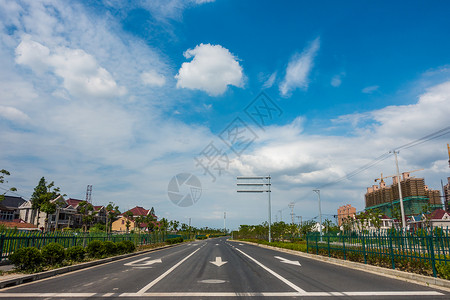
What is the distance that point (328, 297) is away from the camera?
7223 mm

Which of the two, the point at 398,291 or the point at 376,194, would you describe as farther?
the point at 376,194

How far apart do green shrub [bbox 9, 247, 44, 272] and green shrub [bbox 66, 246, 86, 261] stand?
2.34 meters

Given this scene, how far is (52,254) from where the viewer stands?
488 inches

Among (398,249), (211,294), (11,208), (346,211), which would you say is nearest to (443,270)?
(398,249)

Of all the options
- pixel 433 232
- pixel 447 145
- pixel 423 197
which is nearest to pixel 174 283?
pixel 433 232

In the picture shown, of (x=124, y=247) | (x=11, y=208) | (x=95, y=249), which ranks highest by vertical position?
(x=11, y=208)

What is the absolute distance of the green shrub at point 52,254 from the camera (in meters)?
12.1

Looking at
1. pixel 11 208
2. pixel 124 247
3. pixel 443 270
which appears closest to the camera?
pixel 443 270

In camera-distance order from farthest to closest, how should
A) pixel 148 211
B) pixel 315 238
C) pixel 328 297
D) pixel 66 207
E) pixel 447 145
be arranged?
1. pixel 148 211
2. pixel 447 145
3. pixel 66 207
4. pixel 315 238
5. pixel 328 297

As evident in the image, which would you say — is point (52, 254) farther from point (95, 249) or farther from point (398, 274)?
point (398, 274)

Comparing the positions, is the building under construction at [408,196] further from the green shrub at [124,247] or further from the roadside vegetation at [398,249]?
the green shrub at [124,247]

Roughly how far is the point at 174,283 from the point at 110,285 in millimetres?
1910

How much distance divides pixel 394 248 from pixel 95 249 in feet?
51.2

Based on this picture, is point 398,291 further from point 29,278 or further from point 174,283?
point 29,278
